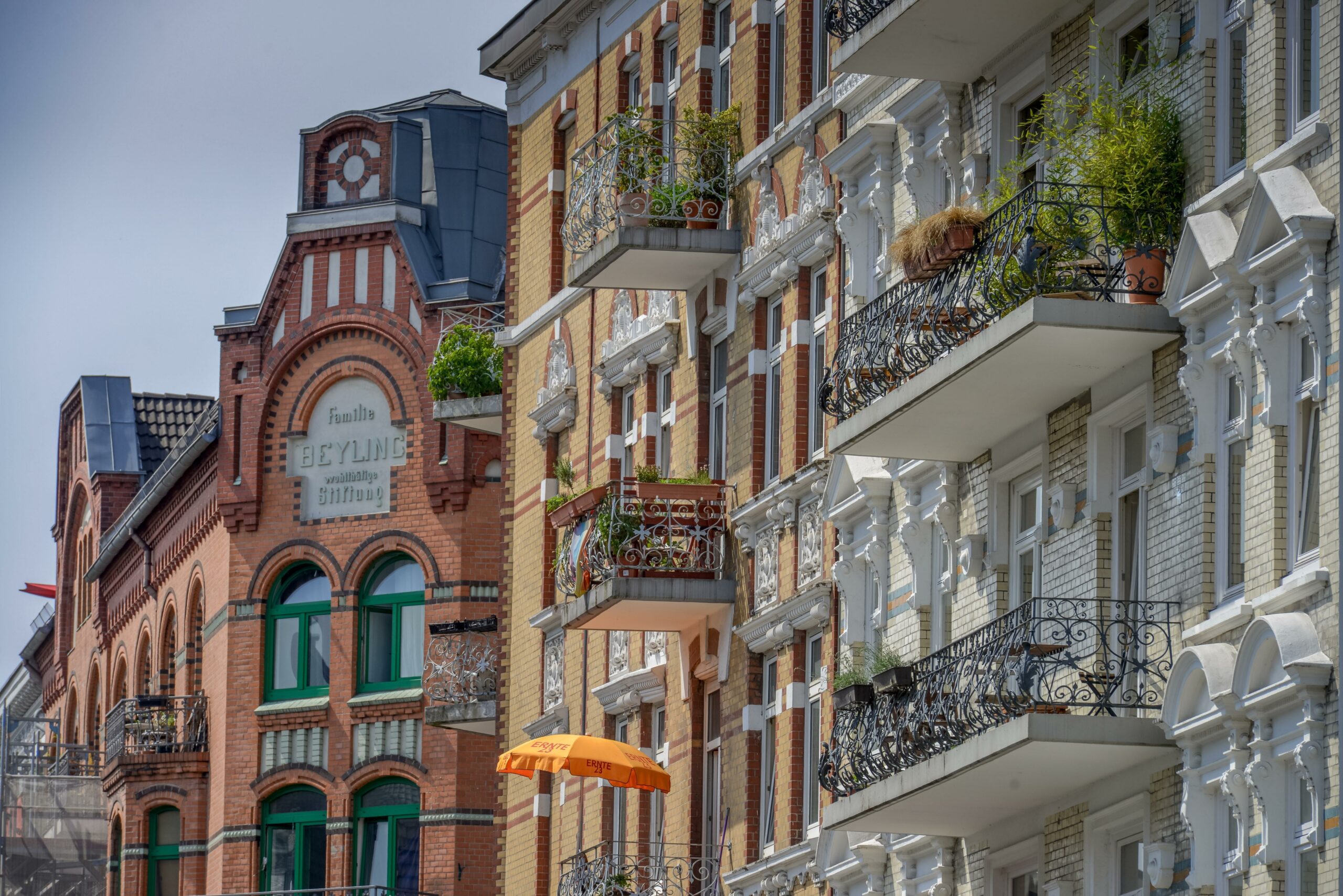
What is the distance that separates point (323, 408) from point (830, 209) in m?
17.3

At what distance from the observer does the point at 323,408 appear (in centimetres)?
4281

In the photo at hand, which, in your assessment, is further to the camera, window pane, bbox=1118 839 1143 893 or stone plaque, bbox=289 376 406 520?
stone plaque, bbox=289 376 406 520

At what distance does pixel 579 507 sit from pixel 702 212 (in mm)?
3038

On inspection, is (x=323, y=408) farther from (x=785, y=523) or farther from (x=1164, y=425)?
(x=1164, y=425)

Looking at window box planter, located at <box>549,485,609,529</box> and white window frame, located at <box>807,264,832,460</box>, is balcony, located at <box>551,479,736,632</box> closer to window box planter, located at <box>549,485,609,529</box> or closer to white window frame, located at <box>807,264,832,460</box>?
window box planter, located at <box>549,485,609,529</box>

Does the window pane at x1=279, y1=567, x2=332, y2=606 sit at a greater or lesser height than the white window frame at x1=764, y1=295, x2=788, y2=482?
greater

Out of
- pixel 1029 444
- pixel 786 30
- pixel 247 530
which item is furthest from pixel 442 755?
pixel 1029 444

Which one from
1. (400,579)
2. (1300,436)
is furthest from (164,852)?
(1300,436)

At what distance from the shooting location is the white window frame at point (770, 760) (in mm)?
27141

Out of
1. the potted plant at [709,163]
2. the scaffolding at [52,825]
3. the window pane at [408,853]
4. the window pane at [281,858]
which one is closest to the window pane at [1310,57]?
the potted plant at [709,163]

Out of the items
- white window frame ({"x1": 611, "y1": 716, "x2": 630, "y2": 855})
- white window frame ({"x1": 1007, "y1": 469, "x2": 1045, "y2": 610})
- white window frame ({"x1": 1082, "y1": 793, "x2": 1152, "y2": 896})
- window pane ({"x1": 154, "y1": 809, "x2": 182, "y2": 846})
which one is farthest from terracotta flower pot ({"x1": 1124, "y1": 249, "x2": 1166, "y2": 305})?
window pane ({"x1": 154, "y1": 809, "x2": 182, "y2": 846})

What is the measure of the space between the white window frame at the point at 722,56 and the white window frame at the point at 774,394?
275cm

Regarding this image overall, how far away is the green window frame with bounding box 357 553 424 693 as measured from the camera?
41406 mm

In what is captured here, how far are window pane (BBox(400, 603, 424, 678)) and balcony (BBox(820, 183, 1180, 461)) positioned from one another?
18.6m
